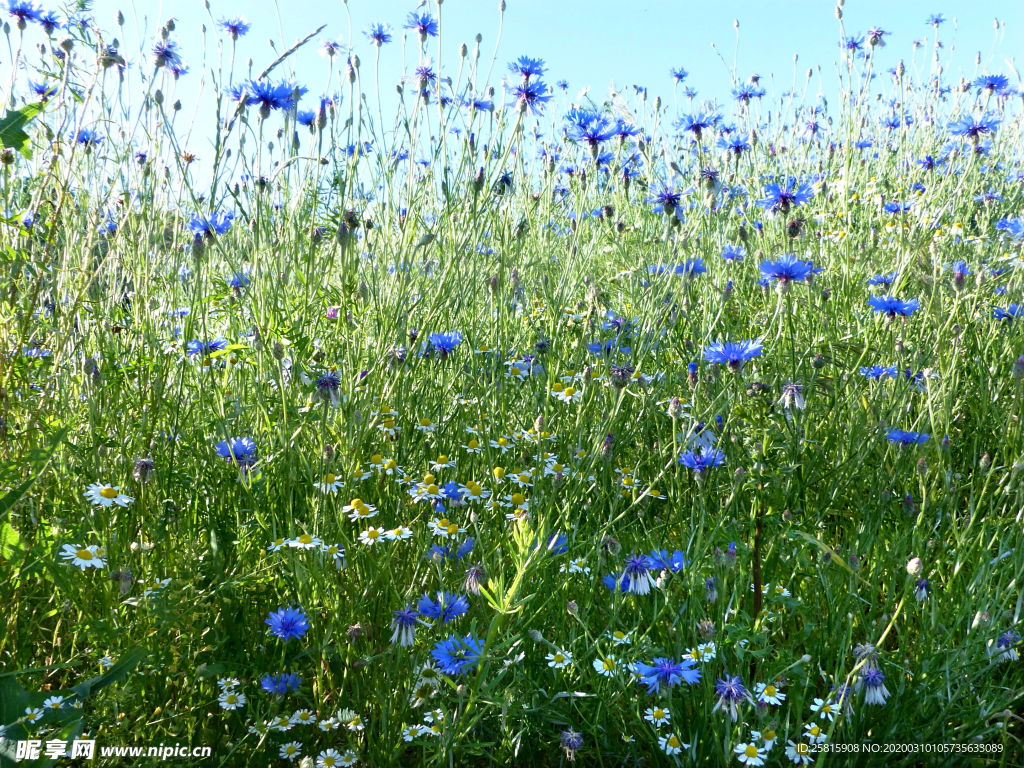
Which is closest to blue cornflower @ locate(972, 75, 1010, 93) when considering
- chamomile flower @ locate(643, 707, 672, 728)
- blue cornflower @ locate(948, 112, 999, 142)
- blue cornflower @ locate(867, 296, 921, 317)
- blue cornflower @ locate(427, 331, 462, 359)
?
blue cornflower @ locate(948, 112, 999, 142)

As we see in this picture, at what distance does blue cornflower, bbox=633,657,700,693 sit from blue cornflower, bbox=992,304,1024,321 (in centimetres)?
174

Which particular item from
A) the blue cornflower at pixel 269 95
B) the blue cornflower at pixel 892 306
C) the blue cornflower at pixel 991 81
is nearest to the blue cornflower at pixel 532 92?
the blue cornflower at pixel 269 95

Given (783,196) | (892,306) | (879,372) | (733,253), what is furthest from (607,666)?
(733,253)

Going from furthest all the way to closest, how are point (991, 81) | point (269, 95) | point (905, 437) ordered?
point (991, 81)
point (269, 95)
point (905, 437)

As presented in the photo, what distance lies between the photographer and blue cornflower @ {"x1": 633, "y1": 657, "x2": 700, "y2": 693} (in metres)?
1.15

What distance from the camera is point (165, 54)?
217cm

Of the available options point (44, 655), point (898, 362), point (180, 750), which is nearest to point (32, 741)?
point (180, 750)

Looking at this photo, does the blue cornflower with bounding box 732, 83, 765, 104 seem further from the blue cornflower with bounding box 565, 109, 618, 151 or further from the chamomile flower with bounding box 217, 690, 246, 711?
the chamomile flower with bounding box 217, 690, 246, 711

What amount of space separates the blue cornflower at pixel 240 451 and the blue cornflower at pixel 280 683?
0.51 m

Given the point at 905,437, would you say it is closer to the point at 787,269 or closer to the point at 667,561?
the point at 787,269

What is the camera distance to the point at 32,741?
3.30ft

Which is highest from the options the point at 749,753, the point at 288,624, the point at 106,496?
the point at 106,496

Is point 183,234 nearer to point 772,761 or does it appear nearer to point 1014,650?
point 772,761

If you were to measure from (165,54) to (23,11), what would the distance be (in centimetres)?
49
